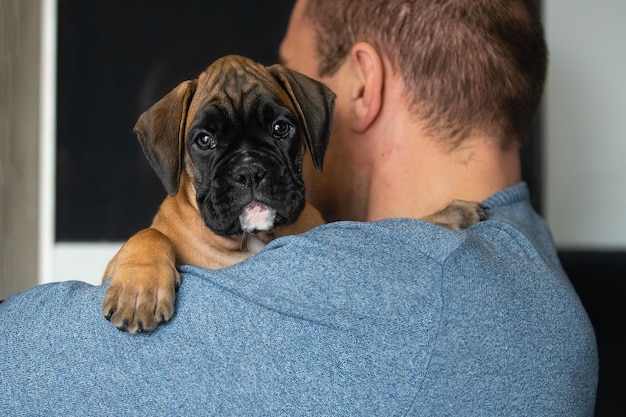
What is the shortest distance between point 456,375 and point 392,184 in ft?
3.07

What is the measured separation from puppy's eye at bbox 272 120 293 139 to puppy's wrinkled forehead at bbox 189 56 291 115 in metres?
0.06

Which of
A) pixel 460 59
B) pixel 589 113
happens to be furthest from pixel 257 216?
pixel 589 113

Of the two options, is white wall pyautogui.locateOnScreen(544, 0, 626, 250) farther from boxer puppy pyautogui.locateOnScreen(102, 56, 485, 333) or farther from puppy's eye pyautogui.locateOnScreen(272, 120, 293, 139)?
puppy's eye pyautogui.locateOnScreen(272, 120, 293, 139)

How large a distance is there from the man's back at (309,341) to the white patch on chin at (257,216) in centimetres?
43

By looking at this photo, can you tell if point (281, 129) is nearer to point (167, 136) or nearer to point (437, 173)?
point (167, 136)

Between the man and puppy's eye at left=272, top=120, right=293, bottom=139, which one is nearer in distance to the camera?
the man

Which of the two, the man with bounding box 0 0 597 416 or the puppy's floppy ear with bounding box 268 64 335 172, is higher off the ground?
the puppy's floppy ear with bounding box 268 64 335 172

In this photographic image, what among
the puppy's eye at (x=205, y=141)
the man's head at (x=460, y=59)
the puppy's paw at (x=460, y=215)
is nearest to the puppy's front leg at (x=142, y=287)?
the puppy's eye at (x=205, y=141)

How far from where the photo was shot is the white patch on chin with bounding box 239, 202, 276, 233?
215 cm

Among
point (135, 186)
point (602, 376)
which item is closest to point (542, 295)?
point (602, 376)

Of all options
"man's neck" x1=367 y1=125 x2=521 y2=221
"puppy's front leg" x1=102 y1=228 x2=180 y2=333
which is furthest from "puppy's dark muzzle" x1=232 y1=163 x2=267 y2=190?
"man's neck" x1=367 y1=125 x2=521 y2=221

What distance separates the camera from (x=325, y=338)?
1569 millimetres

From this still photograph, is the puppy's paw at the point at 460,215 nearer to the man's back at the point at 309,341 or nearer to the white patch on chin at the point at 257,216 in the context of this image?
the man's back at the point at 309,341

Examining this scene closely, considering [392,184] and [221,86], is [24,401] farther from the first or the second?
[392,184]
